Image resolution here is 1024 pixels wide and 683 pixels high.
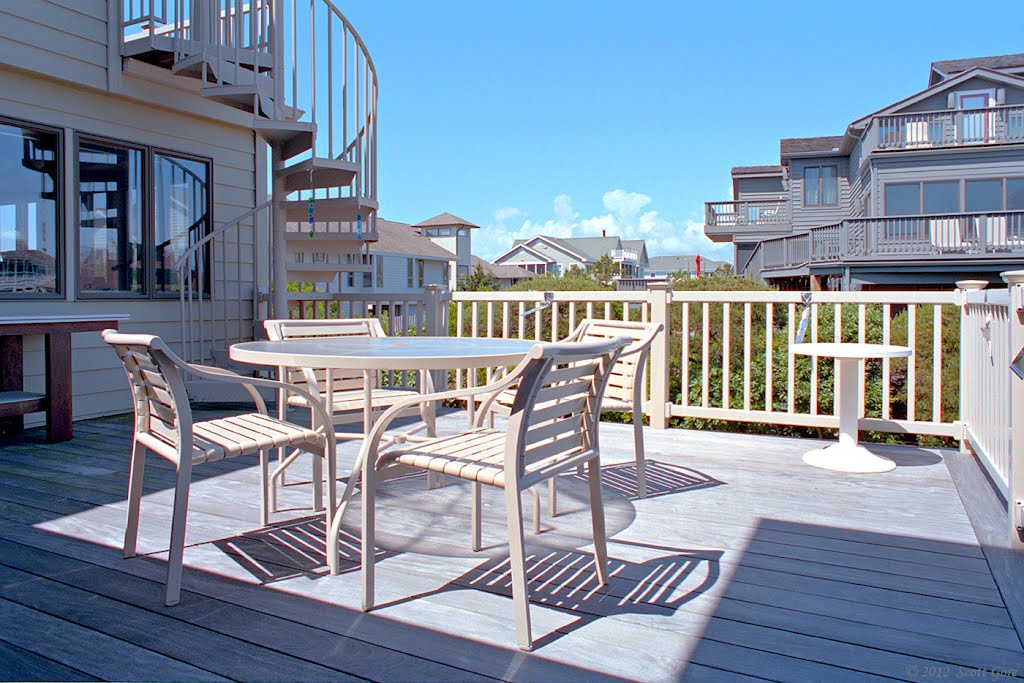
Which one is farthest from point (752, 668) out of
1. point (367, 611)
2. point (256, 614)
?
point (256, 614)

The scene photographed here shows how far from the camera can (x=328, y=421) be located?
7.95ft

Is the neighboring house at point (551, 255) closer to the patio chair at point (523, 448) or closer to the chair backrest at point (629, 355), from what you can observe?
the chair backrest at point (629, 355)

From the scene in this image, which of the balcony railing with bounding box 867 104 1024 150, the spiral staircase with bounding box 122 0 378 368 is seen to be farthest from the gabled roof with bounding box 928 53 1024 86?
the spiral staircase with bounding box 122 0 378 368

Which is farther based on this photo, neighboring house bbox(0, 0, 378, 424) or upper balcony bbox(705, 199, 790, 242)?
upper balcony bbox(705, 199, 790, 242)

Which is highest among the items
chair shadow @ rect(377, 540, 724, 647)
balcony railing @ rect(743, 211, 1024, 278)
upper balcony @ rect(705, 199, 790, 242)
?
upper balcony @ rect(705, 199, 790, 242)

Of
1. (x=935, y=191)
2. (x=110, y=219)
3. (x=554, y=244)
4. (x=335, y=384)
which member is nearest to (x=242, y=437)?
(x=335, y=384)

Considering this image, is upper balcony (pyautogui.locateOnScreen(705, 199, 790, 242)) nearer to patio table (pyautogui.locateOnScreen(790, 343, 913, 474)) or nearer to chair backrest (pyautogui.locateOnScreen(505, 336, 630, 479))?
patio table (pyautogui.locateOnScreen(790, 343, 913, 474))

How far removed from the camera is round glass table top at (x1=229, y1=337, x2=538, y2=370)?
2.22 meters

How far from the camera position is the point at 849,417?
12.6 ft

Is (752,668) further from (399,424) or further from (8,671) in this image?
Answer: (399,424)

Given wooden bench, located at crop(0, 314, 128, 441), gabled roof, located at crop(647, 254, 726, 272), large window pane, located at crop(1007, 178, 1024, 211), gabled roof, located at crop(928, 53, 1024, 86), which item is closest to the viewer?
wooden bench, located at crop(0, 314, 128, 441)

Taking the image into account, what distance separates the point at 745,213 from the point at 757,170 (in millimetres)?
2211

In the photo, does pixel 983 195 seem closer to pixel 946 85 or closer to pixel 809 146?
pixel 946 85

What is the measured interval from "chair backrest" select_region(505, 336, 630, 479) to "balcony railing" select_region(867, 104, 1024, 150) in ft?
59.4
